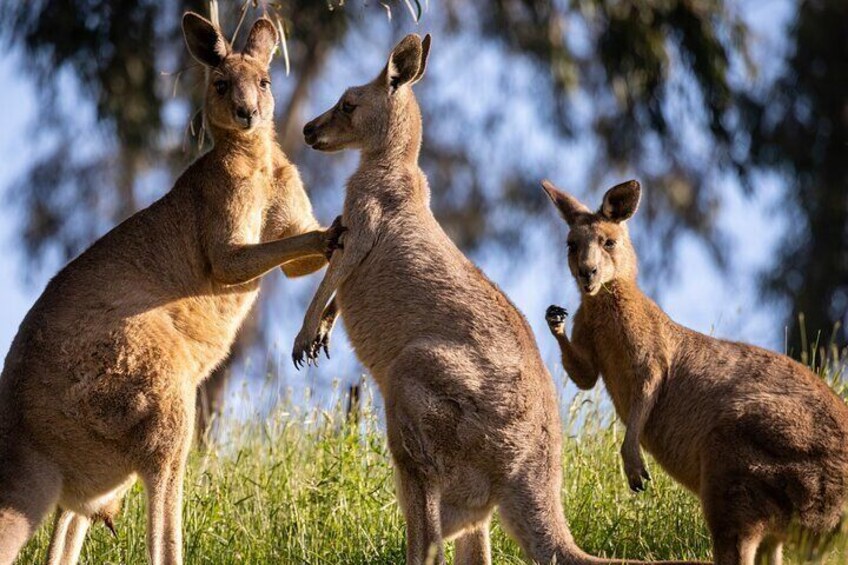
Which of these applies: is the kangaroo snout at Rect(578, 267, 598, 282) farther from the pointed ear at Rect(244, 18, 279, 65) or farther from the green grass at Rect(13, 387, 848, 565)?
the pointed ear at Rect(244, 18, 279, 65)

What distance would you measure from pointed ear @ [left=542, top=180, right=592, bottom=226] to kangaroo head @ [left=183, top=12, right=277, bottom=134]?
148 centimetres

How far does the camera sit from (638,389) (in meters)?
6.88

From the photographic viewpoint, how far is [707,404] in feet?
21.8

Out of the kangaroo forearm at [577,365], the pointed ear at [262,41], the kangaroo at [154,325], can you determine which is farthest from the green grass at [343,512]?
the pointed ear at [262,41]

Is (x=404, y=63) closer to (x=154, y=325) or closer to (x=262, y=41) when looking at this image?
(x=262, y=41)

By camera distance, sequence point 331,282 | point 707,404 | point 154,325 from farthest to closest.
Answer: point 331,282
point 154,325
point 707,404

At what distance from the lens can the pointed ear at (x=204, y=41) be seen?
7617mm

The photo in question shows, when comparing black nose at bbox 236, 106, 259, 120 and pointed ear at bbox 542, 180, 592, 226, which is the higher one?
black nose at bbox 236, 106, 259, 120

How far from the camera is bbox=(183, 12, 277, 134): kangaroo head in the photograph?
745cm

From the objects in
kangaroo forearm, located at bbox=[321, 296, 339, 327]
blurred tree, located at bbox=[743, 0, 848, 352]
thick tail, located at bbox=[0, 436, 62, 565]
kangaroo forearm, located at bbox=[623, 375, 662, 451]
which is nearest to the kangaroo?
thick tail, located at bbox=[0, 436, 62, 565]

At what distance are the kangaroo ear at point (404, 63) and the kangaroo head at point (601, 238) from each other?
0.92 metres

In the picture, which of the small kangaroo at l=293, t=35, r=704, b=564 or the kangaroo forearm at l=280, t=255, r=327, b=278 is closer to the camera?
the small kangaroo at l=293, t=35, r=704, b=564

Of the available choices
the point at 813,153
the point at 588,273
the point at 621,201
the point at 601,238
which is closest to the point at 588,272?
the point at 588,273

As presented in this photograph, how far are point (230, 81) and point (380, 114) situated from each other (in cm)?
78
